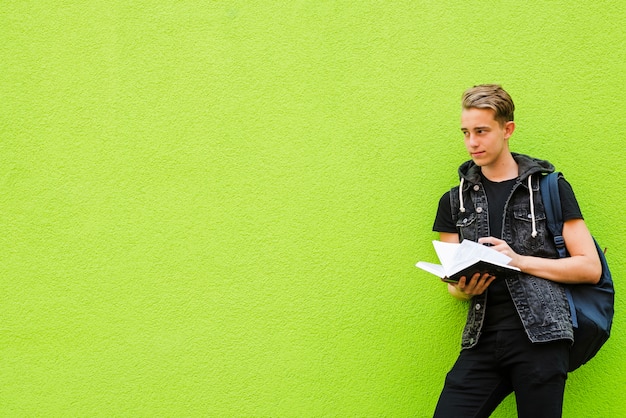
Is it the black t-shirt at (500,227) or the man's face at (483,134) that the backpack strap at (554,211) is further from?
the man's face at (483,134)

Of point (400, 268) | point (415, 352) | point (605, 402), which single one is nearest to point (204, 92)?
point (400, 268)

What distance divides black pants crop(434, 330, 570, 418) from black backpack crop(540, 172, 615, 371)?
94mm

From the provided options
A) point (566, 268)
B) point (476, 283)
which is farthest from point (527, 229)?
point (476, 283)

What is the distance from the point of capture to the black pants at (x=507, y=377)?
7.76 ft

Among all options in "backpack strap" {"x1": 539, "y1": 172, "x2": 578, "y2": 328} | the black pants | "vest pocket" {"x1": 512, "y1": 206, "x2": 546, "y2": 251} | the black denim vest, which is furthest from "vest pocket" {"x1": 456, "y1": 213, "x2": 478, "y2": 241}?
the black pants

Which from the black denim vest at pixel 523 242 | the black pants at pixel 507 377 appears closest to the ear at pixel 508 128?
the black denim vest at pixel 523 242

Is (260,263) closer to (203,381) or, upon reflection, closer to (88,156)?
(203,381)

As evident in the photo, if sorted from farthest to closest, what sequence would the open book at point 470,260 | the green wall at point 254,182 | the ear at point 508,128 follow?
the green wall at point 254,182 → the ear at point 508,128 → the open book at point 470,260

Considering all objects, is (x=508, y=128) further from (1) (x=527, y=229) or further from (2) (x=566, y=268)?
(2) (x=566, y=268)

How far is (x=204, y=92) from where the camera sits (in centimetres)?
306

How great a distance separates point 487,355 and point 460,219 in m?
0.57

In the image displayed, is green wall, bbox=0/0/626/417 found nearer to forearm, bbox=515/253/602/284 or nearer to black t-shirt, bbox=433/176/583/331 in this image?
black t-shirt, bbox=433/176/583/331

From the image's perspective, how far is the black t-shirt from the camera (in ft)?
8.18

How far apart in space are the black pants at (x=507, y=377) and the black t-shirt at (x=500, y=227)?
0.05 m
